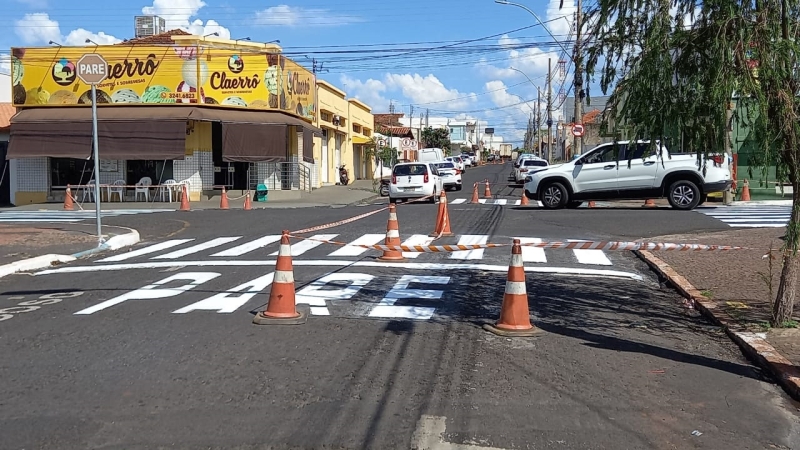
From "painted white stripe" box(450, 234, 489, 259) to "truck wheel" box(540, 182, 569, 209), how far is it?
6.19 metres

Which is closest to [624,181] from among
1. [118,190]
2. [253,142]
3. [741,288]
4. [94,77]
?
[741,288]

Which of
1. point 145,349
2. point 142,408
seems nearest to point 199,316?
point 145,349

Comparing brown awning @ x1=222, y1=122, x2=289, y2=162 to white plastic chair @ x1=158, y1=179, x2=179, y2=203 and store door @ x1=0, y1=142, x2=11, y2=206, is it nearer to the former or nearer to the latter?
white plastic chair @ x1=158, y1=179, x2=179, y2=203

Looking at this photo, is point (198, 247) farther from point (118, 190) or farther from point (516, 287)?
point (118, 190)

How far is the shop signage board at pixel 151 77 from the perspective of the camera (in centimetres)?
2966

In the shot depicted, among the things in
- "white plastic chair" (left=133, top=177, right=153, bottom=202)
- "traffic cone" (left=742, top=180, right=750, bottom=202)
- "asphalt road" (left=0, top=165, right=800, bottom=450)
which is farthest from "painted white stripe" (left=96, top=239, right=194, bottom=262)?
"traffic cone" (left=742, top=180, right=750, bottom=202)

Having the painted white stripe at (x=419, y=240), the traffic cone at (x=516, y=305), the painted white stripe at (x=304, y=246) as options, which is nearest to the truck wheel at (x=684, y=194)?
the painted white stripe at (x=419, y=240)

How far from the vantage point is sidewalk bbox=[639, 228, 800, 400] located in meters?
6.30

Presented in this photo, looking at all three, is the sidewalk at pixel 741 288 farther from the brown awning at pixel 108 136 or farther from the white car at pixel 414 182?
the brown awning at pixel 108 136

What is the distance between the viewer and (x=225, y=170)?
1211 inches

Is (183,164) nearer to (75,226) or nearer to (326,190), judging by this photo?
(326,190)

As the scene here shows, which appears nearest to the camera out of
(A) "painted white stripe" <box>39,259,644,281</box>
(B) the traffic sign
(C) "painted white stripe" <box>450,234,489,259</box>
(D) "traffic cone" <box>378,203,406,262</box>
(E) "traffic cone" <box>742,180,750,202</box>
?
(A) "painted white stripe" <box>39,259,644,281</box>

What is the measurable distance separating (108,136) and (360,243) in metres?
18.3

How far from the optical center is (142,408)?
5082mm
